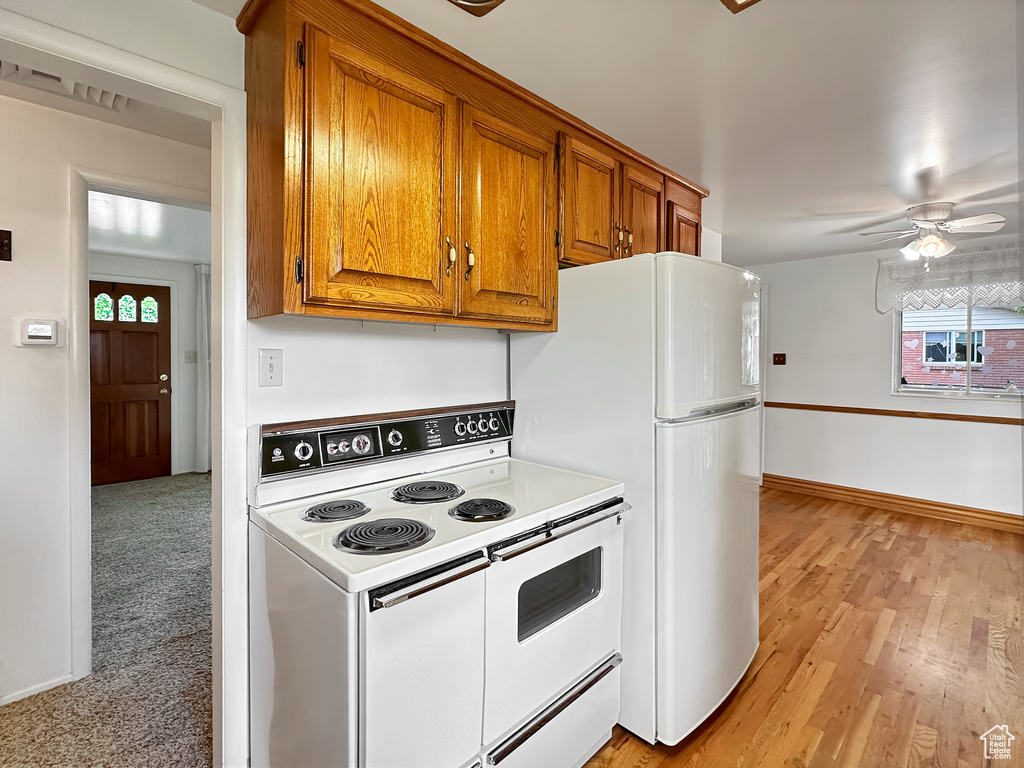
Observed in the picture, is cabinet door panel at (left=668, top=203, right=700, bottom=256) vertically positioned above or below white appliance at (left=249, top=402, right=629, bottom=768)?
Answer: above

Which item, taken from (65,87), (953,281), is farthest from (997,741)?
(65,87)

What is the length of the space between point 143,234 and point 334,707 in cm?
463

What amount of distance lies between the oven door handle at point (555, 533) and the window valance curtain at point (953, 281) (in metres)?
3.49

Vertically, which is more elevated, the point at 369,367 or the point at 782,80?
the point at 782,80

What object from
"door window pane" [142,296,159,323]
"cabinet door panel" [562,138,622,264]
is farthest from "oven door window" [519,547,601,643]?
"door window pane" [142,296,159,323]

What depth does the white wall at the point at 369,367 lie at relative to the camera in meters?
1.51

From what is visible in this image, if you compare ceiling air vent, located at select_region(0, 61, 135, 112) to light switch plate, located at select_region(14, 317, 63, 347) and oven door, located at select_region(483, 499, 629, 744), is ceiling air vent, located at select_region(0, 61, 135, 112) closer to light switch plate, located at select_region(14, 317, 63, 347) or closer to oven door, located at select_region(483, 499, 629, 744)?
light switch plate, located at select_region(14, 317, 63, 347)

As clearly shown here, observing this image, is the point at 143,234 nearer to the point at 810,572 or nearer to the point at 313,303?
the point at 313,303

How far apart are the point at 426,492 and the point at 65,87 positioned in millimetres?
1783

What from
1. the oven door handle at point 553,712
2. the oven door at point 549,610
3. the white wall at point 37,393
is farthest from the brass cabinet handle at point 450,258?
the white wall at point 37,393

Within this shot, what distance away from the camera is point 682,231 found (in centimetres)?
264

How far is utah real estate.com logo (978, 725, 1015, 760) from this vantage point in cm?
168

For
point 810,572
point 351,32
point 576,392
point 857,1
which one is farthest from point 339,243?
point 810,572

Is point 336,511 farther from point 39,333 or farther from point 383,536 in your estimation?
point 39,333
